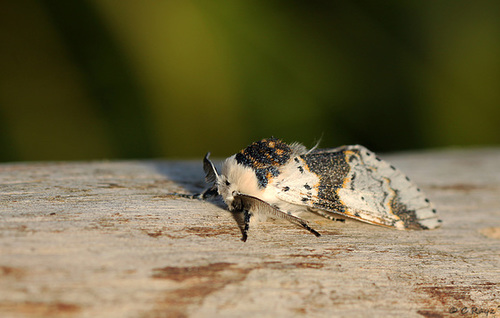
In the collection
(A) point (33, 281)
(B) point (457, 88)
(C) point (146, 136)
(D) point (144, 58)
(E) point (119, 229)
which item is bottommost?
(A) point (33, 281)

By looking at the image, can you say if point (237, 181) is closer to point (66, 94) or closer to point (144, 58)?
point (144, 58)

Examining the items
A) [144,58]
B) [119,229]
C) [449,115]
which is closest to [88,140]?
[144,58]

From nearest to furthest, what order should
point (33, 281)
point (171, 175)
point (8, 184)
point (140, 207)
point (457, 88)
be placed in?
point (33, 281) < point (140, 207) < point (8, 184) < point (171, 175) < point (457, 88)

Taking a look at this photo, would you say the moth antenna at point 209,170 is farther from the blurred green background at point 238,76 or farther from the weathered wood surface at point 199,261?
the blurred green background at point 238,76

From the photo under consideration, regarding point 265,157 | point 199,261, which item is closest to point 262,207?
point 265,157

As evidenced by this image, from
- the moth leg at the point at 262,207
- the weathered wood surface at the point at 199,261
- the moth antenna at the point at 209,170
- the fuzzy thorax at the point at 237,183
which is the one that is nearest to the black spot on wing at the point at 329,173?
the weathered wood surface at the point at 199,261

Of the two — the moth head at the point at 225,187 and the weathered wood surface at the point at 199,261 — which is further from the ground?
the moth head at the point at 225,187
